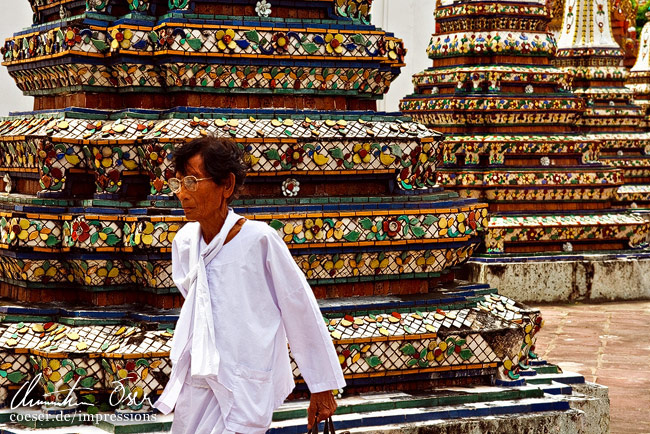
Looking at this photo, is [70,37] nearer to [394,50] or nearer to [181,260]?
[394,50]

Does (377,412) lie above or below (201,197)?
below

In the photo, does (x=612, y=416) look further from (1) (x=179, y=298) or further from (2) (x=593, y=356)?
(1) (x=179, y=298)

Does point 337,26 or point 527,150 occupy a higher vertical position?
point 337,26

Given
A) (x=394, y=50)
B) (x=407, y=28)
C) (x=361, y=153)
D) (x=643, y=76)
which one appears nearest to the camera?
(x=361, y=153)

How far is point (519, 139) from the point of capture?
12.2 metres

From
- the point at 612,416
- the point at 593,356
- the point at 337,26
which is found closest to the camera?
the point at 337,26

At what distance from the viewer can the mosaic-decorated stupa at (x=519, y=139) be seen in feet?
39.5

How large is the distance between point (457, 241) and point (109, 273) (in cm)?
178

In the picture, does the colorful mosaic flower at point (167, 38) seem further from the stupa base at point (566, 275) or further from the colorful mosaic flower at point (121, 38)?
the stupa base at point (566, 275)

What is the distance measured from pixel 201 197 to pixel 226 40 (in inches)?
82.9

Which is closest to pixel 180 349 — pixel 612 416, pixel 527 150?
pixel 612 416

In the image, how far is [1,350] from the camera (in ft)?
18.3

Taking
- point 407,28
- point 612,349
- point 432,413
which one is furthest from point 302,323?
point 407,28

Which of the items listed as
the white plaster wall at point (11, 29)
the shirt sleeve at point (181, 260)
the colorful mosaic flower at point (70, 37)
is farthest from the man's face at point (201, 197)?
the white plaster wall at point (11, 29)
